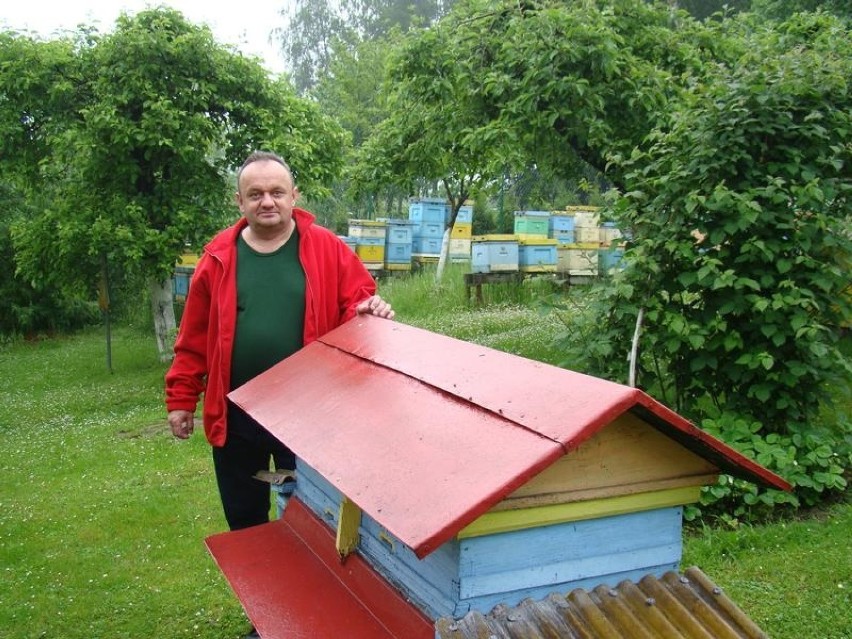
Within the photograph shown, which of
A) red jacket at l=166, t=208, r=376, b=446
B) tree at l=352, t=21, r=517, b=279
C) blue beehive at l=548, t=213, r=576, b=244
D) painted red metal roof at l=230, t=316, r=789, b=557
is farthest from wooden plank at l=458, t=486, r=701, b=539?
blue beehive at l=548, t=213, r=576, b=244

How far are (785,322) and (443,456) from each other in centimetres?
345

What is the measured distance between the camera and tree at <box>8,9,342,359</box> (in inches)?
368

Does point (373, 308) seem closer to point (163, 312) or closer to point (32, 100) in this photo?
point (32, 100)

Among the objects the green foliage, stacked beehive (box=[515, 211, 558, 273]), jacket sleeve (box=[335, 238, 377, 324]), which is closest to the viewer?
jacket sleeve (box=[335, 238, 377, 324])

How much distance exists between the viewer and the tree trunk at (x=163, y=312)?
1094cm

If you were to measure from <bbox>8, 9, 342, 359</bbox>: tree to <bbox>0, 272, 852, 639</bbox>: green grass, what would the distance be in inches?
82.1

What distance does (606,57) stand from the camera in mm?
6715

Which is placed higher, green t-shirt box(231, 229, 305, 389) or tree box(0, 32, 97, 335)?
tree box(0, 32, 97, 335)

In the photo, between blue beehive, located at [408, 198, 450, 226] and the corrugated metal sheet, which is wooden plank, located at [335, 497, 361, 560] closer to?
the corrugated metal sheet

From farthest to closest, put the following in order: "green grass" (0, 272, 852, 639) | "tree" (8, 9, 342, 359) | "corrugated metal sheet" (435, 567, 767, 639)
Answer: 1. "tree" (8, 9, 342, 359)
2. "green grass" (0, 272, 852, 639)
3. "corrugated metal sheet" (435, 567, 767, 639)

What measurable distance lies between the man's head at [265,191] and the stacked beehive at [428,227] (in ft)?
51.6

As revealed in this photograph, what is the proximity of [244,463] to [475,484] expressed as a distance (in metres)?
1.71

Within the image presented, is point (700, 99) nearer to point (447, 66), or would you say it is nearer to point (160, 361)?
point (447, 66)

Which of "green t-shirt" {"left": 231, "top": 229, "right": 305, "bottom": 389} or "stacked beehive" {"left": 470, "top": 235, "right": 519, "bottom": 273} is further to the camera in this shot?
"stacked beehive" {"left": 470, "top": 235, "right": 519, "bottom": 273}
